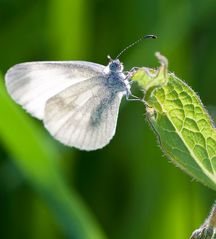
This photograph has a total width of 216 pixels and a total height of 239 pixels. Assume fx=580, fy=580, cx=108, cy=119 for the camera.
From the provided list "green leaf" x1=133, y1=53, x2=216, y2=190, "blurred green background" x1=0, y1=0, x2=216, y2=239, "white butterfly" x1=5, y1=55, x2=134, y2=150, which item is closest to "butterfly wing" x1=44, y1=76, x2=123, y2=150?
"white butterfly" x1=5, y1=55, x2=134, y2=150

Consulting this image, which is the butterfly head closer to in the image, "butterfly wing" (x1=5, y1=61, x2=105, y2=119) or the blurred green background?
"butterfly wing" (x1=5, y1=61, x2=105, y2=119)

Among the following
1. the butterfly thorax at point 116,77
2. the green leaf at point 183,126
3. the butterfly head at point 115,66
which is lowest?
the butterfly thorax at point 116,77

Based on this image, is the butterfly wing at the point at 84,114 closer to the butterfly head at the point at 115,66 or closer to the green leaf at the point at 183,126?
the butterfly head at the point at 115,66

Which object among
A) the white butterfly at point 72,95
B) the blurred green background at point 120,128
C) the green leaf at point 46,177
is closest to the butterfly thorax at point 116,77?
the white butterfly at point 72,95

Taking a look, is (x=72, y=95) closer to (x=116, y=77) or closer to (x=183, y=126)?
(x=116, y=77)

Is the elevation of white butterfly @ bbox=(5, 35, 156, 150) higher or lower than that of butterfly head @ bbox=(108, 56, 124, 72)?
lower

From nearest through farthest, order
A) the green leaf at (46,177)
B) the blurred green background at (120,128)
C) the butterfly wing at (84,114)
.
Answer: the butterfly wing at (84,114), the green leaf at (46,177), the blurred green background at (120,128)

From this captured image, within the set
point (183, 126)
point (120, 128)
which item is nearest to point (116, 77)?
point (183, 126)

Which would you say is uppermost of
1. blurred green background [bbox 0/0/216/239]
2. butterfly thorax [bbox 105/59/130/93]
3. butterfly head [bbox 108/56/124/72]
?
butterfly head [bbox 108/56/124/72]

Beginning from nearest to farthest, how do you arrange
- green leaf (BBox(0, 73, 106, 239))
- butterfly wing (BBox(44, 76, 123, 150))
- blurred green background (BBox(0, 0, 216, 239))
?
butterfly wing (BBox(44, 76, 123, 150)) < green leaf (BBox(0, 73, 106, 239)) < blurred green background (BBox(0, 0, 216, 239))
